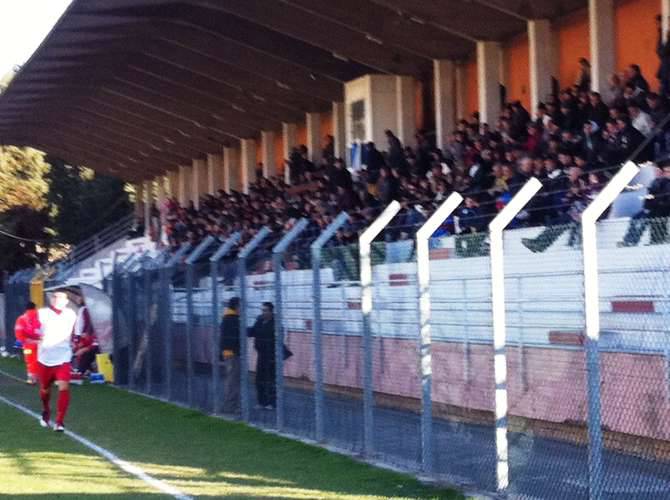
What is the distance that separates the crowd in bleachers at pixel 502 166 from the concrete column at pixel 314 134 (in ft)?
9.47

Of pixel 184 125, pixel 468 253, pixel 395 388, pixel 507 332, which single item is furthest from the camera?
pixel 184 125

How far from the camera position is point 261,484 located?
12.3m

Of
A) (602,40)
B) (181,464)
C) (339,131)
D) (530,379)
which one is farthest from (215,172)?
(530,379)

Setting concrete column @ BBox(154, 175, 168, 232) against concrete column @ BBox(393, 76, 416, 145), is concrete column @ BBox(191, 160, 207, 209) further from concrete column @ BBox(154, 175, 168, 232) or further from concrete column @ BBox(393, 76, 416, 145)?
concrete column @ BBox(393, 76, 416, 145)

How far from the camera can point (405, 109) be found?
30.5 metres

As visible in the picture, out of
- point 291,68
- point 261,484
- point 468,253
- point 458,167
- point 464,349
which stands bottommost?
point 261,484

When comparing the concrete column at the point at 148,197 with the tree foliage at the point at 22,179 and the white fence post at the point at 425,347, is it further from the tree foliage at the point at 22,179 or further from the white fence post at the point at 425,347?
the white fence post at the point at 425,347

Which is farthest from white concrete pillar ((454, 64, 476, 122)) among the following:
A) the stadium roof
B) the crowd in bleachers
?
the crowd in bleachers

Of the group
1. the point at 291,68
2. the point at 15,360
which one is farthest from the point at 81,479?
the point at 15,360

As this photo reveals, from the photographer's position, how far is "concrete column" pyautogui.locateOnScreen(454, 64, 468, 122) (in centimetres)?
2881

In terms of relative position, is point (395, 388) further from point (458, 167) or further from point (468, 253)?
point (458, 167)

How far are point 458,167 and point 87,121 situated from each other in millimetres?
23647

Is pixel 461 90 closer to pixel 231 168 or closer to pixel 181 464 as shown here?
pixel 181 464

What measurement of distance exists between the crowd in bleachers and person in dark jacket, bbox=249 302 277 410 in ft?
5.69
